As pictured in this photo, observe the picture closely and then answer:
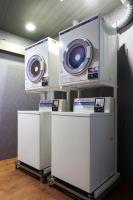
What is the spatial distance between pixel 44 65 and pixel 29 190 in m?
1.68

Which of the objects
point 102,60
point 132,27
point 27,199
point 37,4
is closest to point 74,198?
point 27,199

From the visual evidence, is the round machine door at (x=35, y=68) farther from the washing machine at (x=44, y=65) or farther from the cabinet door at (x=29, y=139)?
the cabinet door at (x=29, y=139)

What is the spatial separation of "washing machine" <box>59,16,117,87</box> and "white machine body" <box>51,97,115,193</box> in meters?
0.32

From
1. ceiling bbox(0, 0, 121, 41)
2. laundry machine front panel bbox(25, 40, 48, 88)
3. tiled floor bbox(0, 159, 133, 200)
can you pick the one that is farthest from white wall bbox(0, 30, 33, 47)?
tiled floor bbox(0, 159, 133, 200)

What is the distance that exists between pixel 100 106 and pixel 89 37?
0.81 meters

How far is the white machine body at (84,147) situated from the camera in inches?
67.5

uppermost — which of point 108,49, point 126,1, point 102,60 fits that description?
point 126,1

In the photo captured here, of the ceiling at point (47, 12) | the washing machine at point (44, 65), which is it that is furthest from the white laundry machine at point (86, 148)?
the ceiling at point (47, 12)

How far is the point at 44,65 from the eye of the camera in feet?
8.30

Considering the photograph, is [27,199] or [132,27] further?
[132,27]

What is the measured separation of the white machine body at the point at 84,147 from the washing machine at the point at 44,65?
2.17 ft

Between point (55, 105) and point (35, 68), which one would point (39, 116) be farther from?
point (35, 68)

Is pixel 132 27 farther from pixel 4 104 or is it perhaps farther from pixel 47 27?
pixel 4 104

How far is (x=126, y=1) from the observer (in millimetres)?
2002
